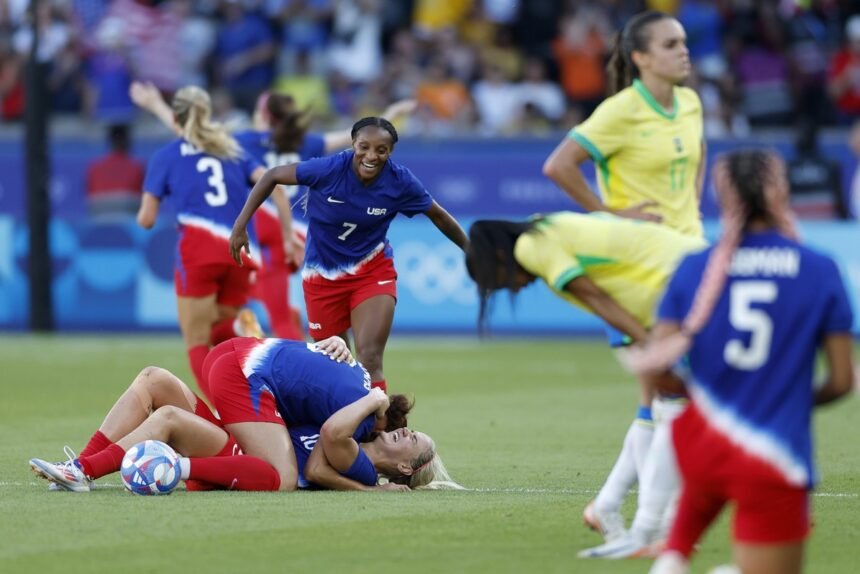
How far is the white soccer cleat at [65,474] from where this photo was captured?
855cm

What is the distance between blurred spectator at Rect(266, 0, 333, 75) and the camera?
24359mm

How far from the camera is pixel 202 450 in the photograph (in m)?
8.70

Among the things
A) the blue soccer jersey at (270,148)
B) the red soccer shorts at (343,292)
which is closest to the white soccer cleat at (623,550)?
the red soccer shorts at (343,292)

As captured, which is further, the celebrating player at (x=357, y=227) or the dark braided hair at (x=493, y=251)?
the celebrating player at (x=357, y=227)

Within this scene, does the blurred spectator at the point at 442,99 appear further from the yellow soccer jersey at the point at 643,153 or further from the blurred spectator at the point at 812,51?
the yellow soccer jersey at the point at 643,153

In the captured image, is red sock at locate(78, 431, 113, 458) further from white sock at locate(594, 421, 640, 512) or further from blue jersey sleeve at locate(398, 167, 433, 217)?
white sock at locate(594, 421, 640, 512)

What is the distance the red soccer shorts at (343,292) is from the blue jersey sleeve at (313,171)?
81 centimetres

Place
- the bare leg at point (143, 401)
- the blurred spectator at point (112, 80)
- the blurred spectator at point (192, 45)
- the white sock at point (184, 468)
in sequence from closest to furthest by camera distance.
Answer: the white sock at point (184, 468)
the bare leg at point (143, 401)
the blurred spectator at point (112, 80)
the blurred spectator at point (192, 45)

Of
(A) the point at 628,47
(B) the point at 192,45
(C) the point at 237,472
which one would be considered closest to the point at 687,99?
(A) the point at 628,47

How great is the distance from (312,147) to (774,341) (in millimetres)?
9210

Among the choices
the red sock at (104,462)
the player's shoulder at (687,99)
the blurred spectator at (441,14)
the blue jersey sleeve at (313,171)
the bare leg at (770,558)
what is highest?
the blurred spectator at (441,14)

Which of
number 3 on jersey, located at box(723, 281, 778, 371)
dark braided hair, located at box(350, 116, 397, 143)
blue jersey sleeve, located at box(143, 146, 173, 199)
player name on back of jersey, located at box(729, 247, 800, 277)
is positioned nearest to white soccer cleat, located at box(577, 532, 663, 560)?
number 3 on jersey, located at box(723, 281, 778, 371)

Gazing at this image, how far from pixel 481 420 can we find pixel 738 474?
776 centimetres

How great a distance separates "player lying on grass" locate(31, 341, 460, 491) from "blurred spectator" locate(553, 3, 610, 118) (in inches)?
573
